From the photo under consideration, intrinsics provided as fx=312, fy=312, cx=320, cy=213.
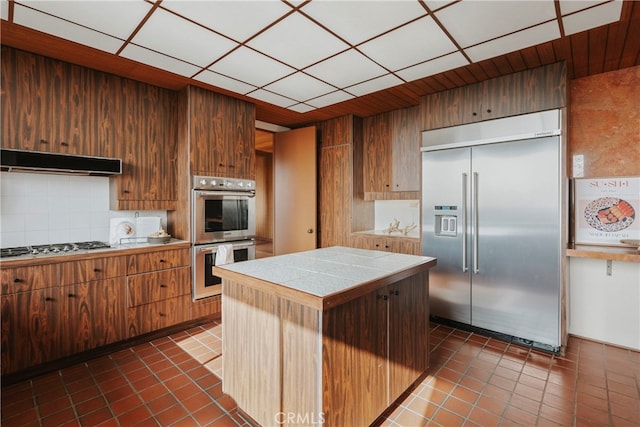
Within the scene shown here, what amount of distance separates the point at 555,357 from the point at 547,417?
0.99 m

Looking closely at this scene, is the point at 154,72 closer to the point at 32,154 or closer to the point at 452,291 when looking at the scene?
the point at 32,154

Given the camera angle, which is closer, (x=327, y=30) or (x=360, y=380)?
(x=360, y=380)

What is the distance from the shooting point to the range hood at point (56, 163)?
240 centimetres

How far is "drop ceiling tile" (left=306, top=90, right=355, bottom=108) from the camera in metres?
3.56

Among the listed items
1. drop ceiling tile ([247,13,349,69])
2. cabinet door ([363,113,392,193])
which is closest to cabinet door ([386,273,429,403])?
drop ceiling tile ([247,13,349,69])

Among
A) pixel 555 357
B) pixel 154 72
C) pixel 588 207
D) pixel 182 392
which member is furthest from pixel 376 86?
pixel 182 392

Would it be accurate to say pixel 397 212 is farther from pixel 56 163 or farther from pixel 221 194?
pixel 56 163

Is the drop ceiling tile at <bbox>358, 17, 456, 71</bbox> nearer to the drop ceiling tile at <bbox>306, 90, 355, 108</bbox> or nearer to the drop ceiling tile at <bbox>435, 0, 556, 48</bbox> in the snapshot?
the drop ceiling tile at <bbox>435, 0, 556, 48</bbox>

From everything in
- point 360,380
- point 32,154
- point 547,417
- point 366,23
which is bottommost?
point 547,417

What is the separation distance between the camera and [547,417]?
192cm

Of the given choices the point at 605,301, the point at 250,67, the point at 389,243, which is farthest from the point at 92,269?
the point at 605,301

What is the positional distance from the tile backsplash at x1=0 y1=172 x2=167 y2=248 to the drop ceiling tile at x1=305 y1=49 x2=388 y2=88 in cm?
250

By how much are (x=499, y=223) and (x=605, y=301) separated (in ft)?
3.85

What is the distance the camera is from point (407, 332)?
2.09 metres
